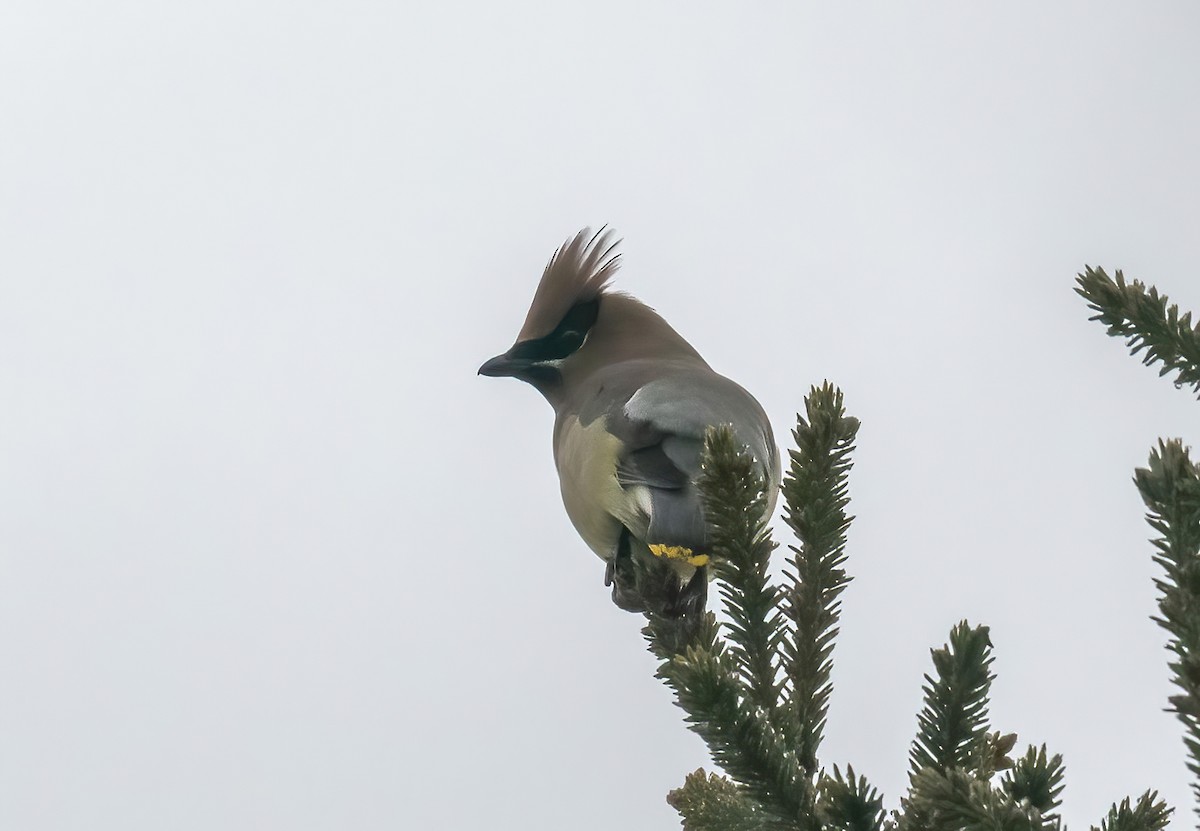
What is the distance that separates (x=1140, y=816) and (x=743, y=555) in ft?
1.75

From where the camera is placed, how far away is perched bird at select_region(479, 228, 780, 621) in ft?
9.44

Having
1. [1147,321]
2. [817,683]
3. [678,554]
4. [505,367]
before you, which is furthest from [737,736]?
[505,367]

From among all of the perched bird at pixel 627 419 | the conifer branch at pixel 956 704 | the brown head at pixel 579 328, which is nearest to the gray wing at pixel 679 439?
the perched bird at pixel 627 419

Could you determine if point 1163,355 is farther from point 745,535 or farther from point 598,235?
point 598,235

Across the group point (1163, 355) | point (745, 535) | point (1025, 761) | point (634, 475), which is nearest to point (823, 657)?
point (745, 535)

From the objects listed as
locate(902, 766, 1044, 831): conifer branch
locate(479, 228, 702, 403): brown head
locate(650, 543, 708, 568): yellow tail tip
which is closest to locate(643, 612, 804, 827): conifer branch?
locate(902, 766, 1044, 831): conifer branch

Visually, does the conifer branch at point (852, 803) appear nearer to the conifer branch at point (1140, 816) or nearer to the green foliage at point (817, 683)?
the green foliage at point (817, 683)

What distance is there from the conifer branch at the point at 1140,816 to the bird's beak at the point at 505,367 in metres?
3.55

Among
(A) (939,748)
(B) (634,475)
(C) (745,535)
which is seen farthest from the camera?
(B) (634,475)

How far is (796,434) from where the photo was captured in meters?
1.65

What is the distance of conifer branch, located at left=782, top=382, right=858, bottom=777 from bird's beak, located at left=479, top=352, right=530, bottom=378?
3.12 metres

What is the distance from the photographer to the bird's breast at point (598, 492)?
11.1 ft

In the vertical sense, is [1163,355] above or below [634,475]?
below

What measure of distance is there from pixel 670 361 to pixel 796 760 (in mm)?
3045
